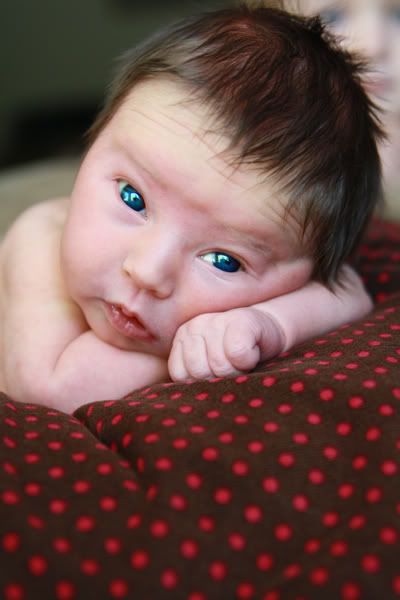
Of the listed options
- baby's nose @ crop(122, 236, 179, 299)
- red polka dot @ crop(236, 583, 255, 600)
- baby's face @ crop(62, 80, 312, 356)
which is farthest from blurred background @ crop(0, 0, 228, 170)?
red polka dot @ crop(236, 583, 255, 600)

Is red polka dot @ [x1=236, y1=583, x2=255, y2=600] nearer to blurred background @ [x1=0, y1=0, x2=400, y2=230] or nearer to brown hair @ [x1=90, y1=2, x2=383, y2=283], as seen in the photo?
brown hair @ [x1=90, y1=2, x2=383, y2=283]

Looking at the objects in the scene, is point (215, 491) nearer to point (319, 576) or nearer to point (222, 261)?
point (319, 576)

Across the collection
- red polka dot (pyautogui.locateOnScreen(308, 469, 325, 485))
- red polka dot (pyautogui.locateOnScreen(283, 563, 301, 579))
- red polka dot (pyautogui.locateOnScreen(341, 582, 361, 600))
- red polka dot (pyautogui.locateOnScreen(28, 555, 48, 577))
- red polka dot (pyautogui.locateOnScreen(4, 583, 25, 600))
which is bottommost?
red polka dot (pyautogui.locateOnScreen(283, 563, 301, 579))

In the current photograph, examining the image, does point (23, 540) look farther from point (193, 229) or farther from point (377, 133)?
point (377, 133)

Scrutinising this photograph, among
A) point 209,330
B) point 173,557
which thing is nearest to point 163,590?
point 173,557

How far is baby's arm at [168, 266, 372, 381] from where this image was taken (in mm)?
937

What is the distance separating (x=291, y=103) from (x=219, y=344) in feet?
1.07

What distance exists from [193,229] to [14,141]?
3.83 m

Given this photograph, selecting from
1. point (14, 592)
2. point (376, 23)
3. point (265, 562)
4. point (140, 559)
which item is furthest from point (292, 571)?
point (376, 23)

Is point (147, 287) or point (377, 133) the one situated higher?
point (377, 133)

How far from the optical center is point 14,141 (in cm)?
451

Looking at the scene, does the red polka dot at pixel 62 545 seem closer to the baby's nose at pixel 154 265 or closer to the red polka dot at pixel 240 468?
the red polka dot at pixel 240 468

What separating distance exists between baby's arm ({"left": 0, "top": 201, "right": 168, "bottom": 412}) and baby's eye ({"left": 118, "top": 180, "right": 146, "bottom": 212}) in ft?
0.66

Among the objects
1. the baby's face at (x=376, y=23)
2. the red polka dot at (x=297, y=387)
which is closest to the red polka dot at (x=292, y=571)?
the red polka dot at (x=297, y=387)
